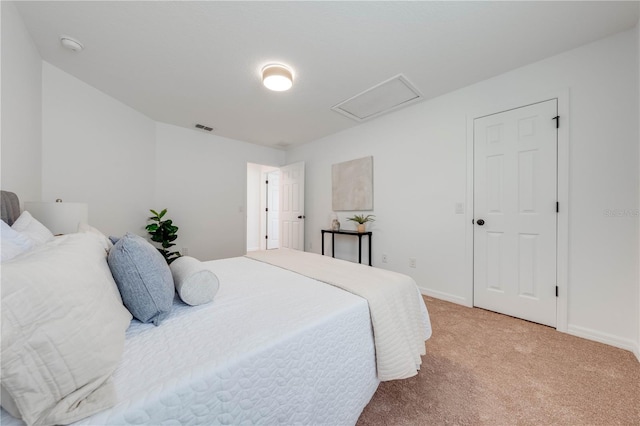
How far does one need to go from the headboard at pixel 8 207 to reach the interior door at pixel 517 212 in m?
3.43

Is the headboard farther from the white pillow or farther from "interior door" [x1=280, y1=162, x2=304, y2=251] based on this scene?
"interior door" [x1=280, y1=162, x2=304, y2=251]

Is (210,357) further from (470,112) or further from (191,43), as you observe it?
(470,112)

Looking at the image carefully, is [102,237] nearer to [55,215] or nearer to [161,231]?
[55,215]

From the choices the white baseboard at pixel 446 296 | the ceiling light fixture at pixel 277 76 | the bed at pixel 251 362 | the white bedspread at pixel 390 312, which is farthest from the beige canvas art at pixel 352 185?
the bed at pixel 251 362

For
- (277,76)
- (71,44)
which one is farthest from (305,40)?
(71,44)

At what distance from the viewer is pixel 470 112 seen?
248 centimetres

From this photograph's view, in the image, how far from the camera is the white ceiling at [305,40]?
157cm

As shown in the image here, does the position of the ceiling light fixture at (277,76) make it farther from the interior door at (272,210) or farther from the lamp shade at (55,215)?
the interior door at (272,210)

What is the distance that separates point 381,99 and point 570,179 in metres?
1.91

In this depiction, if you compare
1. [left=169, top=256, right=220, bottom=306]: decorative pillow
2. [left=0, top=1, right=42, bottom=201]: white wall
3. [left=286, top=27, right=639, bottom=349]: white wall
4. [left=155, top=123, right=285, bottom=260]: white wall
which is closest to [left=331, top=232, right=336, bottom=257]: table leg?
[left=286, top=27, right=639, bottom=349]: white wall

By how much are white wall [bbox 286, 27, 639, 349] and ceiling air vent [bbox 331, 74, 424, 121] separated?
0.20m

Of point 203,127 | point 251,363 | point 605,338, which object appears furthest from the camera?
point 203,127

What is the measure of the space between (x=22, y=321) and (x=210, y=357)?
1.39ft

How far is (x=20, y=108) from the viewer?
5.48 feet
